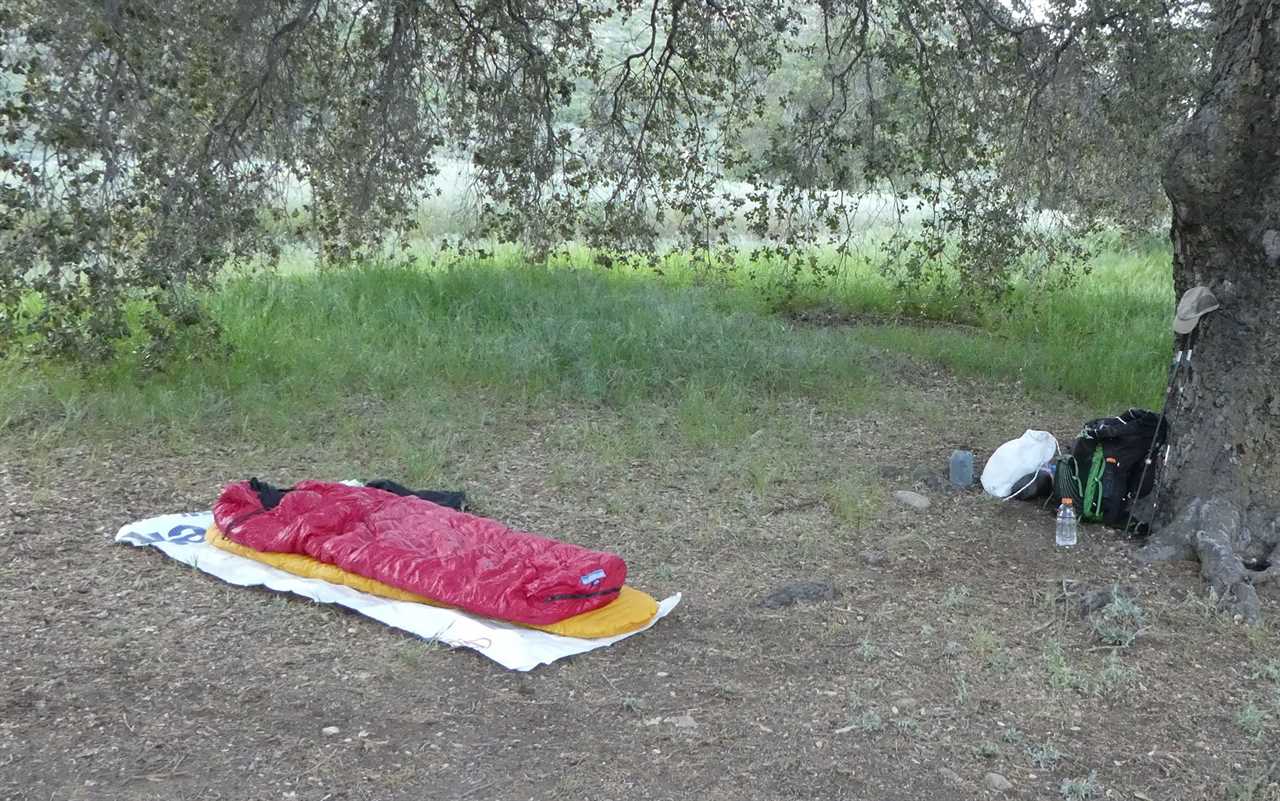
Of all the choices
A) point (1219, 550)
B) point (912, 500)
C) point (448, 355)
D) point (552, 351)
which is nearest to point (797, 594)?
point (912, 500)

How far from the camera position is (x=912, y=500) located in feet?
17.1

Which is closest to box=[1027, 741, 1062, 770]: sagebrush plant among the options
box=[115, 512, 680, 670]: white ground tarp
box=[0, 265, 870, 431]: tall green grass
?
box=[115, 512, 680, 670]: white ground tarp

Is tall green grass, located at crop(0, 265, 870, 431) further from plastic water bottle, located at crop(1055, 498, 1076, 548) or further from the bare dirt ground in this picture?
plastic water bottle, located at crop(1055, 498, 1076, 548)

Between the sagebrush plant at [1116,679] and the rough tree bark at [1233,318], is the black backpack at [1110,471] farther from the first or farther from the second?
the sagebrush plant at [1116,679]

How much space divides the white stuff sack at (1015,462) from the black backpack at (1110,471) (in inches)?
8.3

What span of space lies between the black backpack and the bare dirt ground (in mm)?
233

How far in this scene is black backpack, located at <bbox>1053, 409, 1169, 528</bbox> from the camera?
16.0 feet

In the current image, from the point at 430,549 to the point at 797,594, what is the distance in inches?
48.3

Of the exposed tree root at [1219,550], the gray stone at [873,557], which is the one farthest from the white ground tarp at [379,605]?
the exposed tree root at [1219,550]

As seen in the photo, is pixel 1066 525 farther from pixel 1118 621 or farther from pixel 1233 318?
pixel 1233 318

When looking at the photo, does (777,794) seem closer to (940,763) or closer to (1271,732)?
(940,763)

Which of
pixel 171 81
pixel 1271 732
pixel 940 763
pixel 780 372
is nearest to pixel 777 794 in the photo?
pixel 940 763

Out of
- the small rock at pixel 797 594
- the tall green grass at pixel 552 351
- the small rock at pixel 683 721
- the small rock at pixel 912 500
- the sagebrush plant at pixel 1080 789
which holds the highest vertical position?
the tall green grass at pixel 552 351

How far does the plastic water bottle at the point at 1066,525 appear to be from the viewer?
4.70m
